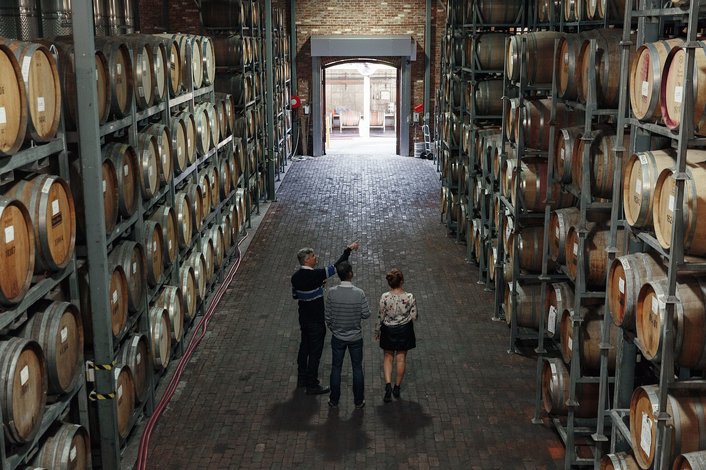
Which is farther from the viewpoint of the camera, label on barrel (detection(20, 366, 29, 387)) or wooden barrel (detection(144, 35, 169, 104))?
wooden barrel (detection(144, 35, 169, 104))

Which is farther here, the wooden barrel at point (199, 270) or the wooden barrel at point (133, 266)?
the wooden barrel at point (199, 270)

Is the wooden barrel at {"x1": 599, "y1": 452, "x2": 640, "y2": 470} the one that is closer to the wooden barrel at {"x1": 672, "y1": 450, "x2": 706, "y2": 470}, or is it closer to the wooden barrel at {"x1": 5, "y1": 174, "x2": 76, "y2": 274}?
the wooden barrel at {"x1": 672, "y1": 450, "x2": 706, "y2": 470}

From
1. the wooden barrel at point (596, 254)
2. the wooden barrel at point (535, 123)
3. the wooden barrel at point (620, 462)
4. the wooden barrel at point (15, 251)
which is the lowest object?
the wooden barrel at point (620, 462)

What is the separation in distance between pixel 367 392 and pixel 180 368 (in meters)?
2.28

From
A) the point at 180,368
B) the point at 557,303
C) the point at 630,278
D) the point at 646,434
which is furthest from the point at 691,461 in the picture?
the point at 180,368

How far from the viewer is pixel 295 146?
27469 mm

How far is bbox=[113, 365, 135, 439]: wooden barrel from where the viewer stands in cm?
740

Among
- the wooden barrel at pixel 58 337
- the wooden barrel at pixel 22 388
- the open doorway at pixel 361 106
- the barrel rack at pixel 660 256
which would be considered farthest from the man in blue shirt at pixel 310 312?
the open doorway at pixel 361 106

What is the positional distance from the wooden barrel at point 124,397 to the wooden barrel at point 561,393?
397 centimetres

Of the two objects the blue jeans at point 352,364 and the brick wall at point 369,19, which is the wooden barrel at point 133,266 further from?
the brick wall at point 369,19

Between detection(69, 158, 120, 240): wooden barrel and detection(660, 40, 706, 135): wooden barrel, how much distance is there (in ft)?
14.2

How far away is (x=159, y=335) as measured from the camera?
8.88 meters

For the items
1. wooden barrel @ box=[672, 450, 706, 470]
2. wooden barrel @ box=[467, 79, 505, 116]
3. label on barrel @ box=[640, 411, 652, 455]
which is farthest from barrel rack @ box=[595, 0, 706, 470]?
wooden barrel @ box=[467, 79, 505, 116]

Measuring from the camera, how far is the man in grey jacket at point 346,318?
28.2 feet
